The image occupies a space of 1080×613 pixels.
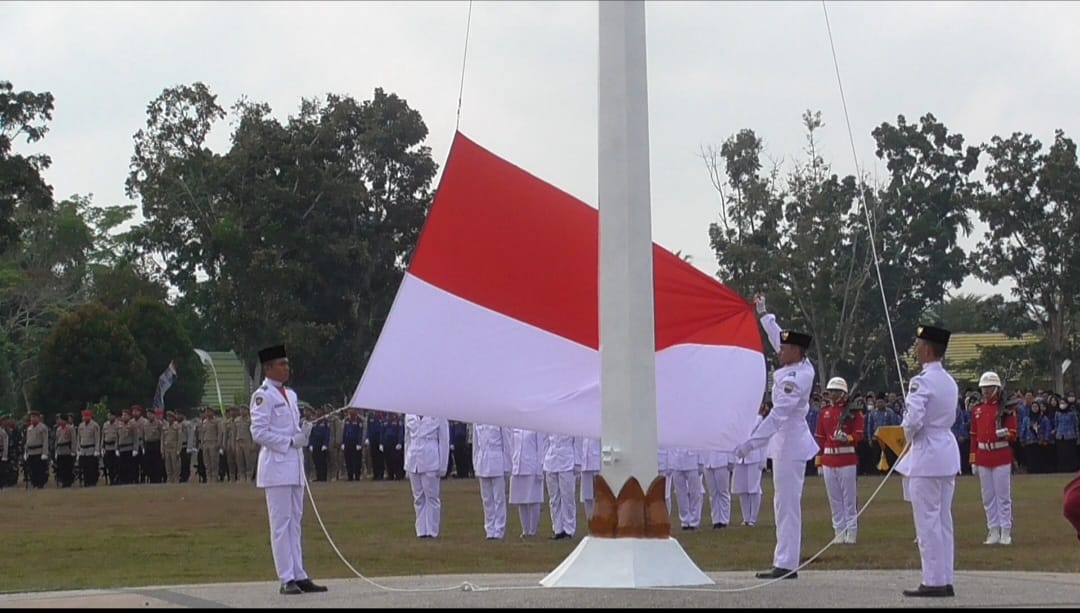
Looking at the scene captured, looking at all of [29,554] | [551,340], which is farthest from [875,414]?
[551,340]

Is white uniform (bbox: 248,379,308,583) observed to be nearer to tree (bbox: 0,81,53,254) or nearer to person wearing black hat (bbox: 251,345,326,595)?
person wearing black hat (bbox: 251,345,326,595)

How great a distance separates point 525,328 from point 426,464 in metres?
7.46

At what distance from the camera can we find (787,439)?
1355 cm

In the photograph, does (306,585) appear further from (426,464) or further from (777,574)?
(426,464)

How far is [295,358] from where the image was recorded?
50.9 metres

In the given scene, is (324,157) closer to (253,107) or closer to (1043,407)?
(253,107)

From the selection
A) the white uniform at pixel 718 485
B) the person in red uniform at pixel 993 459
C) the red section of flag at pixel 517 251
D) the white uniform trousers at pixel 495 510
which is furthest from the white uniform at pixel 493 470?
the red section of flag at pixel 517 251

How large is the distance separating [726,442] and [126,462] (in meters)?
26.4

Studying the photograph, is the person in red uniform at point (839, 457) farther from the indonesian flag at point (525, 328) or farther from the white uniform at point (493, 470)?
the indonesian flag at point (525, 328)

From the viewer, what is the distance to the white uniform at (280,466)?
40.7 ft

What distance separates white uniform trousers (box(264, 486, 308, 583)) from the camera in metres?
12.2

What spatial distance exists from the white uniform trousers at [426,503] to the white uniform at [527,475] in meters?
0.98

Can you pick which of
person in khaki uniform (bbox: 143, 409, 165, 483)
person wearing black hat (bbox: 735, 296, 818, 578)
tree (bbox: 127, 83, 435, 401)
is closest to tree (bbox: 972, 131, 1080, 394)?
tree (bbox: 127, 83, 435, 401)

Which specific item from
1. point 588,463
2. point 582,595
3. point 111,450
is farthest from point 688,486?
point 111,450
